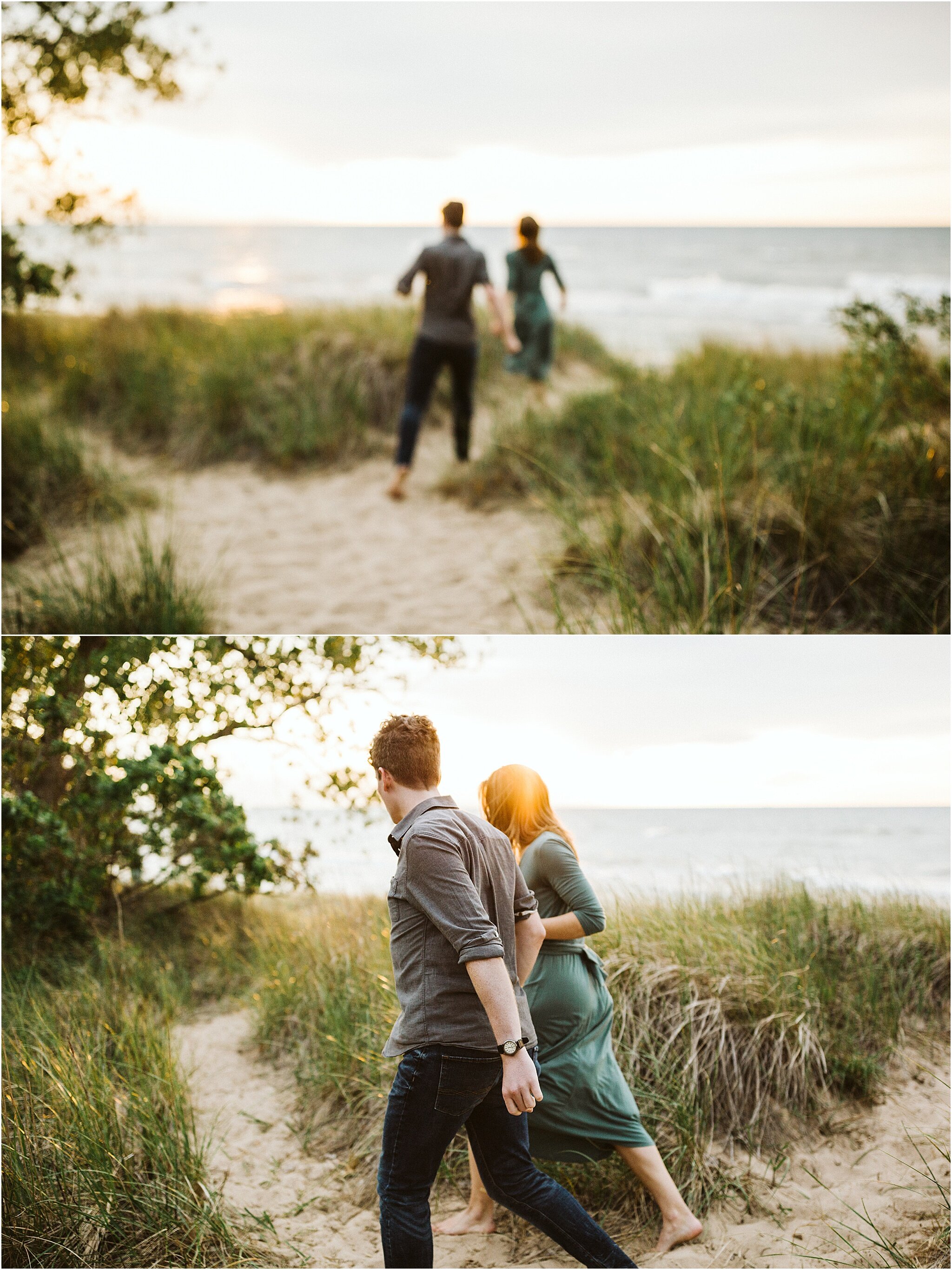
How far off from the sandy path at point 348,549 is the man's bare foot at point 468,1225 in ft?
8.06

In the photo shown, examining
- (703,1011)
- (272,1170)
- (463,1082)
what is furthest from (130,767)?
(703,1011)

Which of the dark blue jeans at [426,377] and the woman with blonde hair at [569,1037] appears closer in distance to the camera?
the woman with blonde hair at [569,1037]

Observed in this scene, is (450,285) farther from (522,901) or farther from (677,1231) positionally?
(677,1231)

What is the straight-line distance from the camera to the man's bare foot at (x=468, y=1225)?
2.65m

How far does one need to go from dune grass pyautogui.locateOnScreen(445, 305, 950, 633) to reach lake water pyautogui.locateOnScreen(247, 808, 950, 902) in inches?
32.3

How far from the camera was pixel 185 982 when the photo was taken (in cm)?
342

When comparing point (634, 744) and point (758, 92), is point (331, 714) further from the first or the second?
point (758, 92)

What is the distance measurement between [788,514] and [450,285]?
9.60 feet

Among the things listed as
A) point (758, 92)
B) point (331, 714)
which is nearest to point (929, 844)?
point (331, 714)

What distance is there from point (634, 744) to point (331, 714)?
116 centimetres

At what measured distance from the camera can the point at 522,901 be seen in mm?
2297

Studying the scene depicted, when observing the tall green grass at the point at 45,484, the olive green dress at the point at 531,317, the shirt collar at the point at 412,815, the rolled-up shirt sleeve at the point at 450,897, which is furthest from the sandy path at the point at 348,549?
the rolled-up shirt sleeve at the point at 450,897

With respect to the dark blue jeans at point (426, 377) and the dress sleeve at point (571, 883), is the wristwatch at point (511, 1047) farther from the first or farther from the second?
the dark blue jeans at point (426, 377)

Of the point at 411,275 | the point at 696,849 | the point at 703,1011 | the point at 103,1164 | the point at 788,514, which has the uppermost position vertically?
the point at 411,275
